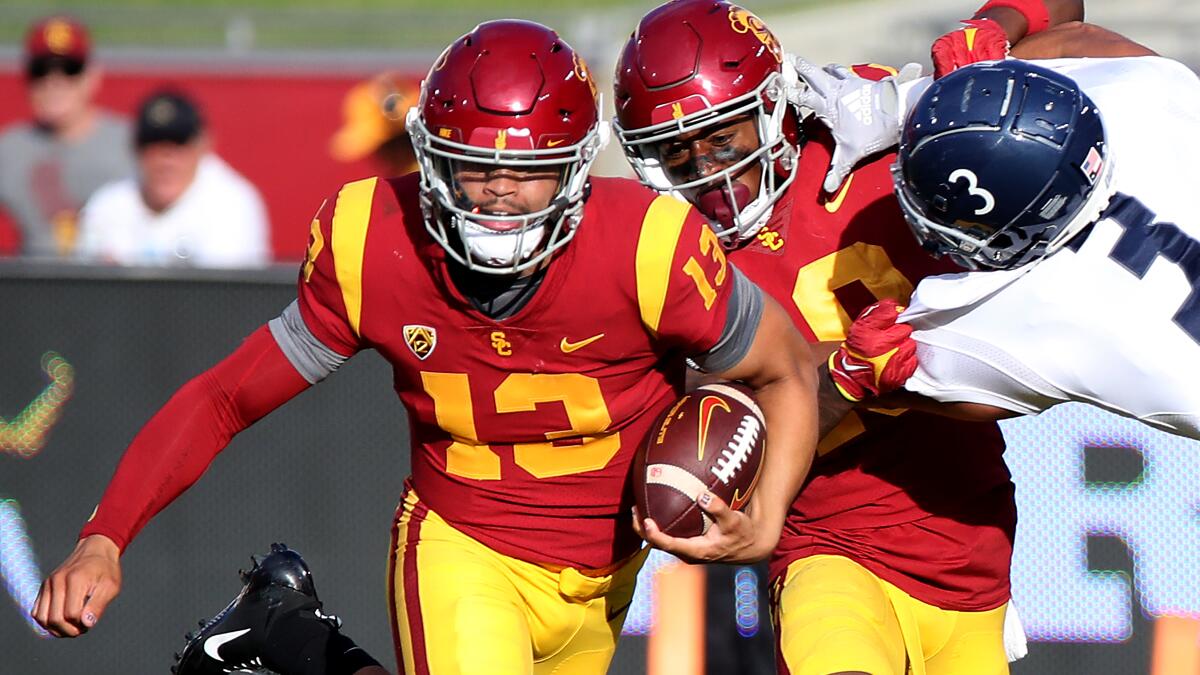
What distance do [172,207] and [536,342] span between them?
4.44 meters

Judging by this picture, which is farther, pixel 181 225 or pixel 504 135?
pixel 181 225

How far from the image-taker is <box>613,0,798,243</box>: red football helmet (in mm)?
3605

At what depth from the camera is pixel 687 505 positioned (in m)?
3.31

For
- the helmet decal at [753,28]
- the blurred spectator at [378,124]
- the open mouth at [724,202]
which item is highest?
the helmet decal at [753,28]

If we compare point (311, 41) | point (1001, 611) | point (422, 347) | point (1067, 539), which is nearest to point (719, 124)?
point (422, 347)

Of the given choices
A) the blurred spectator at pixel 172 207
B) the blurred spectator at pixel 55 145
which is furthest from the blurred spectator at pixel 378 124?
the blurred spectator at pixel 55 145

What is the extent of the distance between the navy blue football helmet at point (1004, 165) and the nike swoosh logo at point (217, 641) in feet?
6.73

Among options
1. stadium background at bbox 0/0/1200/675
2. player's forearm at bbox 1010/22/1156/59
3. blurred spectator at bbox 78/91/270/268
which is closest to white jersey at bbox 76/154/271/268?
blurred spectator at bbox 78/91/270/268

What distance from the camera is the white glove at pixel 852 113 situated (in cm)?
368

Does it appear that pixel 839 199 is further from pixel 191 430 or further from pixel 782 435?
pixel 191 430

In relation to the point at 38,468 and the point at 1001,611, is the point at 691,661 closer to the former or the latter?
the point at 1001,611

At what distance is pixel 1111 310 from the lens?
10.2 feet

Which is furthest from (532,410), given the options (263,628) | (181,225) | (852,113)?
(181,225)

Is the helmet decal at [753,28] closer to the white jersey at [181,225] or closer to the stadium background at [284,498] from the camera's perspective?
the stadium background at [284,498]
